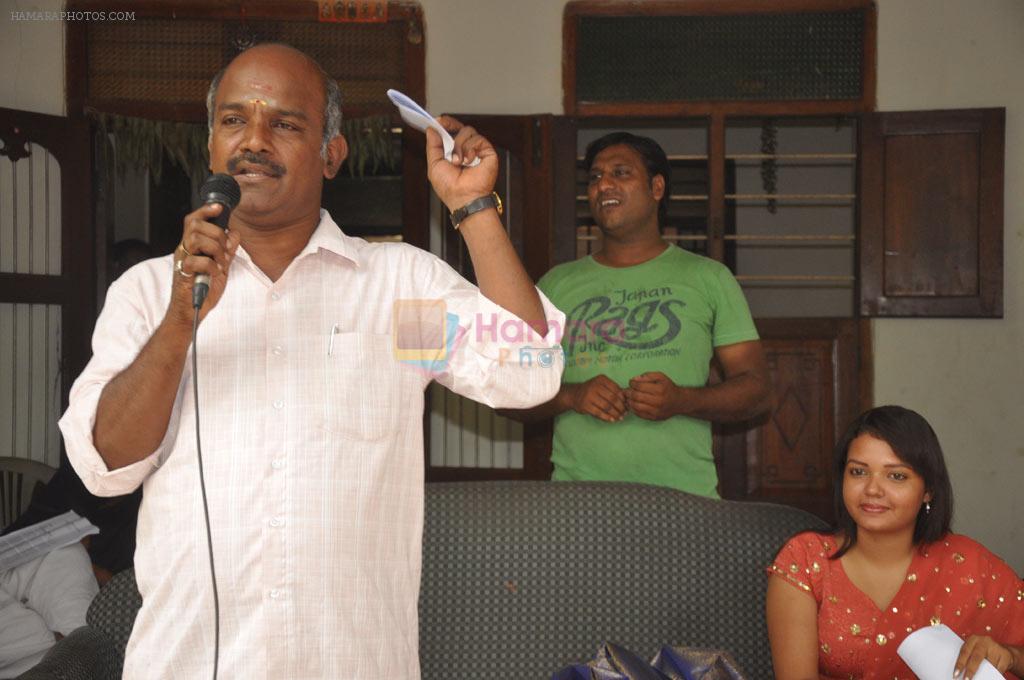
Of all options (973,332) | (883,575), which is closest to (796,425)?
(973,332)

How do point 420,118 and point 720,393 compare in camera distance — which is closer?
point 420,118

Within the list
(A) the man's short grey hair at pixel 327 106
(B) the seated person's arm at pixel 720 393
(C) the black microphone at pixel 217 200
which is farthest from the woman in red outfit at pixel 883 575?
(C) the black microphone at pixel 217 200

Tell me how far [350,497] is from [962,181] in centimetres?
367

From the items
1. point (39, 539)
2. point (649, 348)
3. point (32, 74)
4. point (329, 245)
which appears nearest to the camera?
point (329, 245)

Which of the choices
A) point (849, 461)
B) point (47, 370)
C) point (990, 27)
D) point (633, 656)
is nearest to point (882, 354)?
point (990, 27)

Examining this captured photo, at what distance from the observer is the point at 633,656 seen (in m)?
1.73

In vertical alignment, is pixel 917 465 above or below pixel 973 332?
below

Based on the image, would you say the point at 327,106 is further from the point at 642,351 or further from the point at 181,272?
the point at 642,351

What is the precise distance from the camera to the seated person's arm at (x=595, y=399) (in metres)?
2.28

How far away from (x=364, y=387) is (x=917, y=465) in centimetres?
117

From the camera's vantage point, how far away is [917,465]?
201 centimetres

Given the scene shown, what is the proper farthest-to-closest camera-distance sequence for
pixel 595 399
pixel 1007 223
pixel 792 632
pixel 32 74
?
pixel 32 74, pixel 1007 223, pixel 595 399, pixel 792 632

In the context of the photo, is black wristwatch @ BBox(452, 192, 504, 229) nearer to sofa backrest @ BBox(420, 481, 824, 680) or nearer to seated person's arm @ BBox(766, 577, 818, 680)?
sofa backrest @ BBox(420, 481, 824, 680)

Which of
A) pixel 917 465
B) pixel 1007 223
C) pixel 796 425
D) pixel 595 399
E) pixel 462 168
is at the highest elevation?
pixel 1007 223
